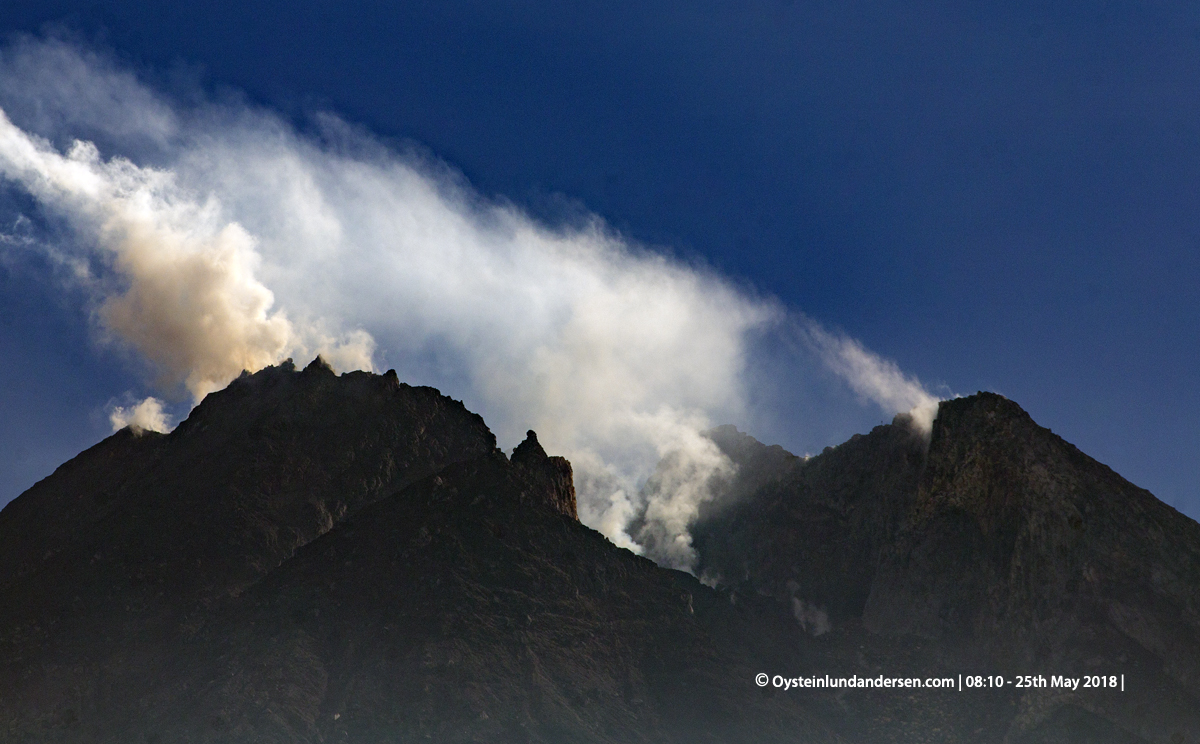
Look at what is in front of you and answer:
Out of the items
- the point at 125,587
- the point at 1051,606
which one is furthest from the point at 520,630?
the point at 1051,606

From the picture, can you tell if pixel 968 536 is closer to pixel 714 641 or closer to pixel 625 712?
pixel 714 641

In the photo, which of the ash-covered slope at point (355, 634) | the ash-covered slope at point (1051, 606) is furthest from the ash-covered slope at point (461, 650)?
the ash-covered slope at point (1051, 606)

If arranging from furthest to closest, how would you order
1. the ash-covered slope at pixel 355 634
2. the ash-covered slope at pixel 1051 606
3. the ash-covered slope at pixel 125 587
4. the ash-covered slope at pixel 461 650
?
the ash-covered slope at pixel 1051 606 < the ash-covered slope at pixel 125 587 < the ash-covered slope at pixel 355 634 < the ash-covered slope at pixel 461 650

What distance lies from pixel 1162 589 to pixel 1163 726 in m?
23.5

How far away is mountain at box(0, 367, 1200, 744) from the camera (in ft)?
497

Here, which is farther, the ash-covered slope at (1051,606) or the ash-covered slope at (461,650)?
the ash-covered slope at (1051,606)

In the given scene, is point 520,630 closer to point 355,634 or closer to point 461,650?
point 461,650

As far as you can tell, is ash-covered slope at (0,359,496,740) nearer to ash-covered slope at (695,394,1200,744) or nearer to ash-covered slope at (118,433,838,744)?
ash-covered slope at (118,433,838,744)

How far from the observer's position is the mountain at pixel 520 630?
15150 centimetres

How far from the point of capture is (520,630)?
16875 cm

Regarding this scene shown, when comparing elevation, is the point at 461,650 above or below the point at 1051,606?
below

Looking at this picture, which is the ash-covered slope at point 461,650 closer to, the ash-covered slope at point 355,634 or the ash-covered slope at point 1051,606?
the ash-covered slope at point 355,634

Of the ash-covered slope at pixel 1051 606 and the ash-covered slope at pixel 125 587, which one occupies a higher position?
the ash-covered slope at pixel 1051 606

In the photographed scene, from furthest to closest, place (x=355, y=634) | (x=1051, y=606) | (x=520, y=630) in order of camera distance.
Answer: (x=1051, y=606) < (x=520, y=630) < (x=355, y=634)
